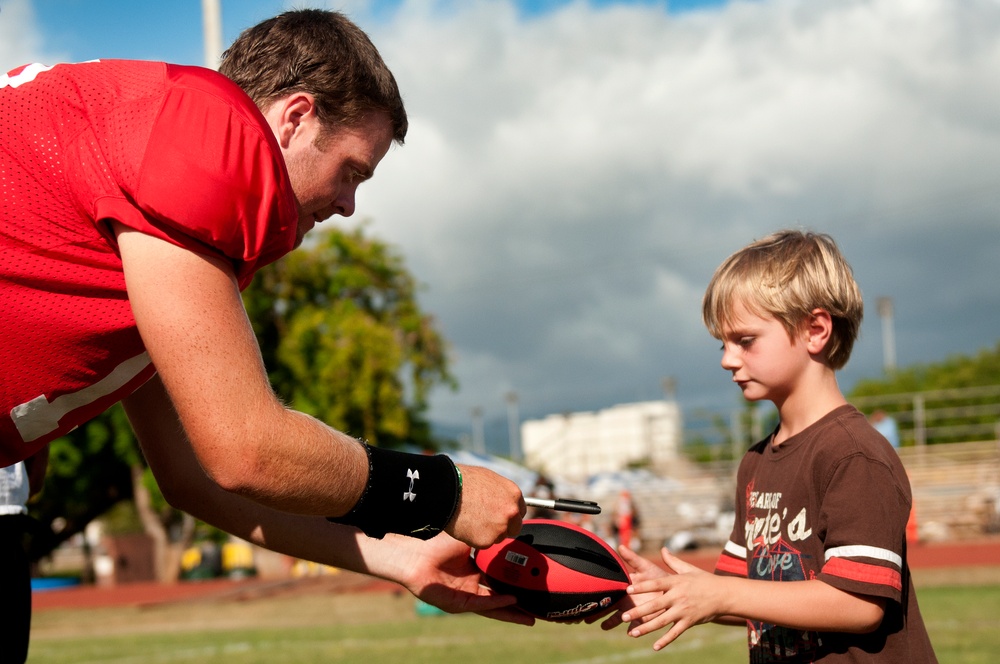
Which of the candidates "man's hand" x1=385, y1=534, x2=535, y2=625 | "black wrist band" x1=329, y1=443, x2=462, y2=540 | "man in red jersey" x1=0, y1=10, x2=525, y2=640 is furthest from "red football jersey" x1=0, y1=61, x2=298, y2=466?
"man's hand" x1=385, y1=534, x2=535, y2=625

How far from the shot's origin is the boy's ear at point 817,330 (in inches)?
111

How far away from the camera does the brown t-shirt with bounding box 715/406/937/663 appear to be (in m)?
2.43

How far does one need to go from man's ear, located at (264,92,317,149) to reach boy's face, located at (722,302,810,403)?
53.4 inches

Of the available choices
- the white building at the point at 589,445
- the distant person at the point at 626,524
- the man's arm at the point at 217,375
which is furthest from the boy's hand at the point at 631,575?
the white building at the point at 589,445

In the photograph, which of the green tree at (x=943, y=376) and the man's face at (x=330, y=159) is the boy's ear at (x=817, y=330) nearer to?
the man's face at (x=330, y=159)

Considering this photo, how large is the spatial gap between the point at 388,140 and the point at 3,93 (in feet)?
2.54

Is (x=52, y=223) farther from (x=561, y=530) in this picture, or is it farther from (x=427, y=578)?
(x=561, y=530)

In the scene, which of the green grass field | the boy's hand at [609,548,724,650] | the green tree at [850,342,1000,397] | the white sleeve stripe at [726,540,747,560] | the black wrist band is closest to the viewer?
the black wrist band

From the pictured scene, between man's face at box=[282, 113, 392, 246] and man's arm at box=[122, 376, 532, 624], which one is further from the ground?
man's face at box=[282, 113, 392, 246]

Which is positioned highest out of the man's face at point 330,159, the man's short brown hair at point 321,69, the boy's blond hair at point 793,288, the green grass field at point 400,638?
the man's short brown hair at point 321,69

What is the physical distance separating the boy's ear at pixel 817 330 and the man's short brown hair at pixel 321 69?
1.30m

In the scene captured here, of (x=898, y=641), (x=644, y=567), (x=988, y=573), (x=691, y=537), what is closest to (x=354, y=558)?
(x=644, y=567)

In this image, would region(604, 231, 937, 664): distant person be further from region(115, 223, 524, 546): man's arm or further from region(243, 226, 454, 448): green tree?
region(243, 226, 454, 448): green tree

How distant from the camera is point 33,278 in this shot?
74.4 inches
